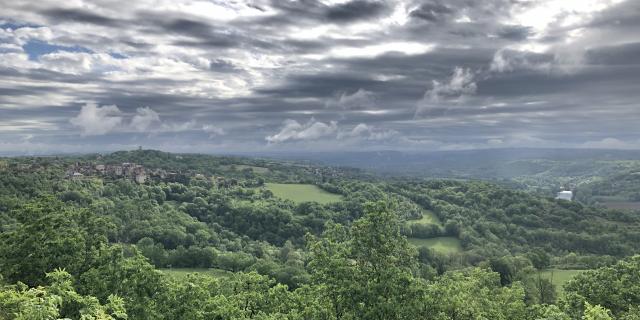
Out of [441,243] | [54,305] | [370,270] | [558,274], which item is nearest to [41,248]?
[54,305]

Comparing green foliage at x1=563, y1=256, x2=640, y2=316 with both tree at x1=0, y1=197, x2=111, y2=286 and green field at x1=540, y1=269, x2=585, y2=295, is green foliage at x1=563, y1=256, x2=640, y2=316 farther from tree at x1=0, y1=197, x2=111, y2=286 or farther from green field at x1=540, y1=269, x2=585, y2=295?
green field at x1=540, y1=269, x2=585, y2=295

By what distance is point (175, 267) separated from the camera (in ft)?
399

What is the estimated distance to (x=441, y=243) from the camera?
166m

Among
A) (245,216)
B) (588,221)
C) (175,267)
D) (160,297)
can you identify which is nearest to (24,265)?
(160,297)

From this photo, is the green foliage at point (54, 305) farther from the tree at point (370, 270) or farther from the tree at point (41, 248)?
the tree at point (370, 270)

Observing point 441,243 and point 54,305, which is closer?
point 54,305

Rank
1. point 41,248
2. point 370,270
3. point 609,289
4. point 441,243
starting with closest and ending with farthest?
point 370,270 < point 41,248 < point 609,289 < point 441,243

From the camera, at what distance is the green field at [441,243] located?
154875 millimetres

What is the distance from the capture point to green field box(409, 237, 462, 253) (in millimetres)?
154875

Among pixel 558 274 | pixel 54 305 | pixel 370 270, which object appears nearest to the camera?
pixel 54 305

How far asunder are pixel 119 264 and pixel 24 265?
930 centimetres

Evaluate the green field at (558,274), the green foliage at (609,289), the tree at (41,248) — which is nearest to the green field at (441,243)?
the green field at (558,274)

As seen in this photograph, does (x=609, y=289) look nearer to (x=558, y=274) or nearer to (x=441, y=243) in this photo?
(x=558, y=274)

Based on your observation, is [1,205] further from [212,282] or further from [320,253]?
[320,253]
